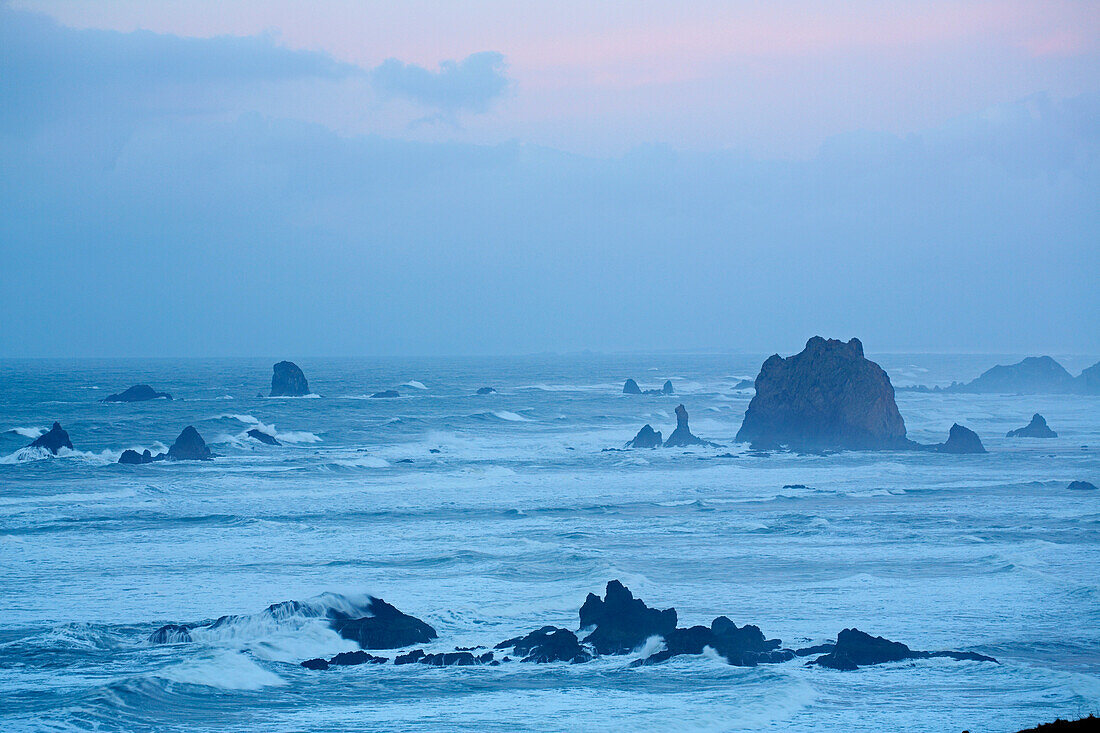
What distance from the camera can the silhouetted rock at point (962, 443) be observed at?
56425 millimetres

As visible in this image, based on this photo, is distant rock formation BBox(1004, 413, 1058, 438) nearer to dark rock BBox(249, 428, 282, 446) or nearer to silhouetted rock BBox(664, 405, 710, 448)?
silhouetted rock BBox(664, 405, 710, 448)

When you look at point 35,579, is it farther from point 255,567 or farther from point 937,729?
point 937,729

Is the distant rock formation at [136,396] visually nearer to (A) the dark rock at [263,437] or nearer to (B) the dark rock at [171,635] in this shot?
(A) the dark rock at [263,437]

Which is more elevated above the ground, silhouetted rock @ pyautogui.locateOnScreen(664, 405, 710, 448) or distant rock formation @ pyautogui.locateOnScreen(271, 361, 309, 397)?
distant rock formation @ pyautogui.locateOnScreen(271, 361, 309, 397)

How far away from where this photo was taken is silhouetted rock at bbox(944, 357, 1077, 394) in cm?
12144

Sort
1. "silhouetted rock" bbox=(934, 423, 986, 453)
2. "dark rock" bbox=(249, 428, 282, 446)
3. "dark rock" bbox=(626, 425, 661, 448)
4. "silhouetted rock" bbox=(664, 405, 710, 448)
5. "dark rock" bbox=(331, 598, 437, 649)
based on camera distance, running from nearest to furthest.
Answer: "dark rock" bbox=(331, 598, 437, 649) → "silhouetted rock" bbox=(934, 423, 986, 453) → "silhouetted rock" bbox=(664, 405, 710, 448) → "dark rock" bbox=(626, 425, 661, 448) → "dark rock" bbox=(249, 428, 282, 446)

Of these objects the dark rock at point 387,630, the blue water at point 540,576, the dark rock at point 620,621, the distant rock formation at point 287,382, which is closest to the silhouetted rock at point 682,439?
the blue water at point 540,576

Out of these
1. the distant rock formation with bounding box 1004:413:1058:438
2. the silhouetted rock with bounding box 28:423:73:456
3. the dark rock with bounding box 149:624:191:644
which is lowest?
the dark rock with bounding box 149:624:191:644

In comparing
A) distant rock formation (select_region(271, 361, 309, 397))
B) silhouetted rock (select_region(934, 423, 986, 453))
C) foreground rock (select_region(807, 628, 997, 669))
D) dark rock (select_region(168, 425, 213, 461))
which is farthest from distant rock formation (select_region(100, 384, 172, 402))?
foreground rock (select_region(807, 628, 997, 669))

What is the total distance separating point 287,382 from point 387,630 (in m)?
84.0

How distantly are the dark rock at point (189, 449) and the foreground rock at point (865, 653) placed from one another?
42.7 meters

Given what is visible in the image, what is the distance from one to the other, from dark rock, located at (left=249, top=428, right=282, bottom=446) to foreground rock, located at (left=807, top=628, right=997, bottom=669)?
165 feet

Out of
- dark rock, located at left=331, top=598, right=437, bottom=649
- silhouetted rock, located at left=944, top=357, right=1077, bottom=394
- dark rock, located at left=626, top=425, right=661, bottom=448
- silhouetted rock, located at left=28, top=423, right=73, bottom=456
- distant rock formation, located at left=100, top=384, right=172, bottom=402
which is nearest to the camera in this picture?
dark rock, located at left=331, top=598, right=437, bottom=649

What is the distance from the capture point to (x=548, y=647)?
19.5 m
